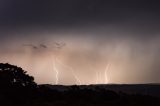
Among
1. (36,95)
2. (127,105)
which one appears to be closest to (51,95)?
(36,95)

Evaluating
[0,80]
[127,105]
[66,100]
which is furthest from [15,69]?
[127,105]

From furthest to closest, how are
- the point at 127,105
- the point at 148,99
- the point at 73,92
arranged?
1. the point at 73,92
2. the point at 148,99
3. the point at 127,105

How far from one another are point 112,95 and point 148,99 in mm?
6960

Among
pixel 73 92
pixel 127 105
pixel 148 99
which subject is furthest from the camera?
pixel 73 92

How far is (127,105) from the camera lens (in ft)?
227

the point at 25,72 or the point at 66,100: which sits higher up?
the point at 25,72

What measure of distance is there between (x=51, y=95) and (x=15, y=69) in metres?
9.04

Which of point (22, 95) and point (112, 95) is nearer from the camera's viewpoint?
point (22, 95)

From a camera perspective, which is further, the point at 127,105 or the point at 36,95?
the point at 36,95

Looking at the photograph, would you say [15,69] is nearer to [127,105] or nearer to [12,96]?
[12,96]

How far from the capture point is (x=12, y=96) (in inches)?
2800

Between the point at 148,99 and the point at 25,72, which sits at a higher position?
the point at 25,72

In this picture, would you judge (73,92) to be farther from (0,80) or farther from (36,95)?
(0,80)

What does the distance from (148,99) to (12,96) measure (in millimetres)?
20824
